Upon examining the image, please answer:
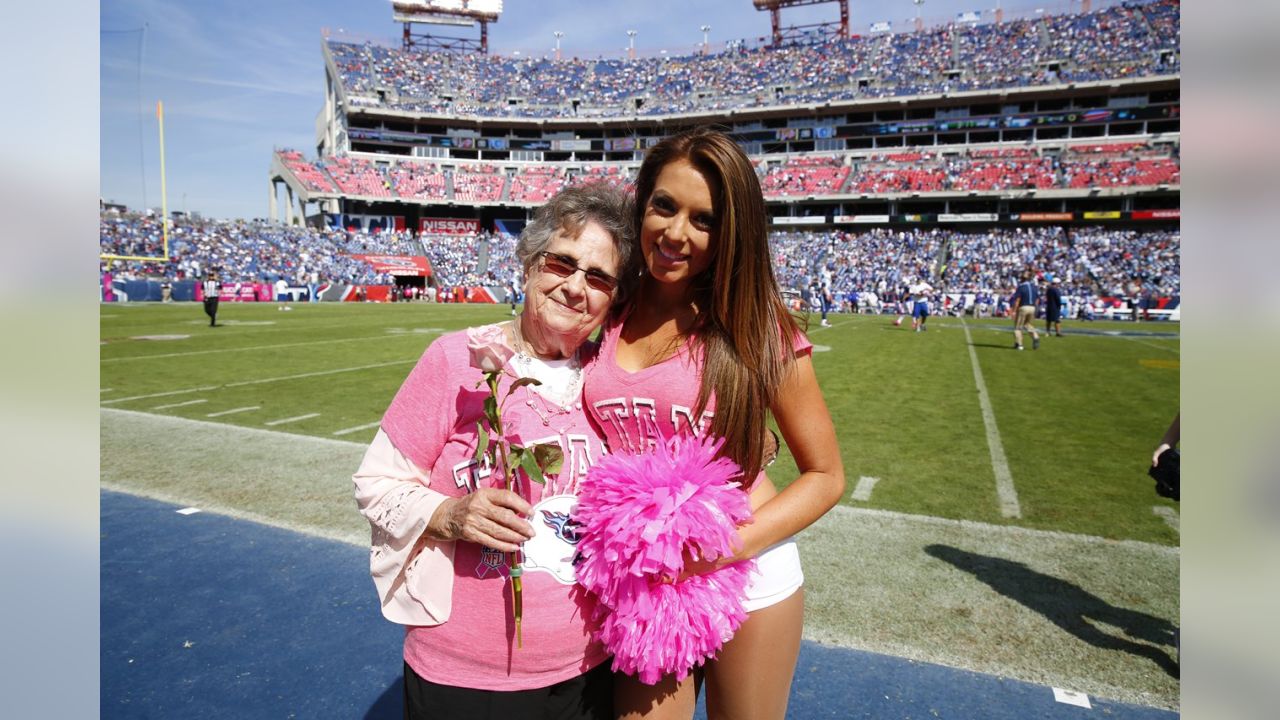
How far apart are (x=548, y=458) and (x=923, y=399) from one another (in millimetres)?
9796

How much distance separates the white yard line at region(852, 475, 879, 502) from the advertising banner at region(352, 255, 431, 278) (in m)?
45.0

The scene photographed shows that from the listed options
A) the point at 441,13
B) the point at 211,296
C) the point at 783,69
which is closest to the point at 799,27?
the point at 783,69

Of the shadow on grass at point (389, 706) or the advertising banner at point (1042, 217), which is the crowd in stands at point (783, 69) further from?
the shadow on grass at point (389, 706)

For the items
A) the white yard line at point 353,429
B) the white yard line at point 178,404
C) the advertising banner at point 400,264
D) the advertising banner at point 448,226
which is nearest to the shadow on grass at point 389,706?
the white yard line at point 353,429

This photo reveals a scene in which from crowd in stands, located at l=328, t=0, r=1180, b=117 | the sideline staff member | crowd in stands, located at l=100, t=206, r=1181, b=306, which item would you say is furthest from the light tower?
the sideline staff member

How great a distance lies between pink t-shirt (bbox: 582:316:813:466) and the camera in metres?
1.74

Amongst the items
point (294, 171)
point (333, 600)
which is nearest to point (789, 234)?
A: point (294, 171)

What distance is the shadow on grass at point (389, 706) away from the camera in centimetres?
286

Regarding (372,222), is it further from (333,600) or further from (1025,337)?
(333,600)

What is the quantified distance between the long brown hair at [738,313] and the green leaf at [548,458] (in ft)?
1.24

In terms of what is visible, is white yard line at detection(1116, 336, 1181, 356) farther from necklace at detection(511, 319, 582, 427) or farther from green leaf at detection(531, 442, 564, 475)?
green leaf at detection(531, 442, 564, 475)

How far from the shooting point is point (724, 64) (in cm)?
6481

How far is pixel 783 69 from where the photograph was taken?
62.1 metres

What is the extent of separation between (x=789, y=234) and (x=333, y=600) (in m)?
52.1
